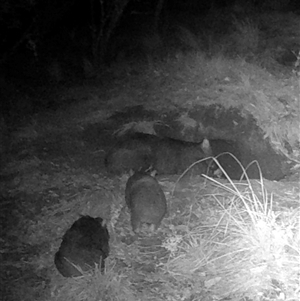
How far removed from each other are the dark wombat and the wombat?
0.29 m

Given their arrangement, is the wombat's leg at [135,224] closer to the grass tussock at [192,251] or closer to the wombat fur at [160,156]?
the grass tussock at [192,251]

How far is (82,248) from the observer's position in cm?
368

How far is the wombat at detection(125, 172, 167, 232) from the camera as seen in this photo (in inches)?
160

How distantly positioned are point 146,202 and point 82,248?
653 mm

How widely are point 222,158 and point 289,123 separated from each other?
102cm

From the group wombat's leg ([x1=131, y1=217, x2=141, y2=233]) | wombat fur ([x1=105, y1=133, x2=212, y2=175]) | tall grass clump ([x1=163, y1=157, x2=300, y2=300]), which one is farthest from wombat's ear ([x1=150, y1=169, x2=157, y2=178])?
tall grass clump ([x1=163, y1=157, x2=300, y2=300])

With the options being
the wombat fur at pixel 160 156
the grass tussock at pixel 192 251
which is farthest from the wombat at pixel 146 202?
the wombat fur at pixel 160 156

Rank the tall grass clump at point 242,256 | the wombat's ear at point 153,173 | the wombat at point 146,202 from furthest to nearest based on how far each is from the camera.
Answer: the wombat's ear at point 153,173
the wombat at point 146,202
the tall grass clump at point 242,256

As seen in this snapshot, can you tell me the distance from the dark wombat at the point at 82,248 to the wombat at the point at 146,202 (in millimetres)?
289

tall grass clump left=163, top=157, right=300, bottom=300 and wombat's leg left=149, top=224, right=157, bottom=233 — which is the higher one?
tall grass clump left=163, top=157, right=300, bottom=300

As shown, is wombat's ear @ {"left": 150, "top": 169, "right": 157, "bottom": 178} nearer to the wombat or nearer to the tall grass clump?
the wombat

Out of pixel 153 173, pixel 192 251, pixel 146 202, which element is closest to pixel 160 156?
pixel 153 173

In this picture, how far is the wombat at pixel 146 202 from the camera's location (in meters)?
4.06

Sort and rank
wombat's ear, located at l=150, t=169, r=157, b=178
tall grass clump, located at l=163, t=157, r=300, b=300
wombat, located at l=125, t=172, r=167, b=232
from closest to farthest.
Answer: tall grass clump, located at l=163, t=157, r=300, b=300
wombat, located at l=125, t=172, r=167, b=232
wombat's ear, located at l=150, t=169, r=157, b=178
